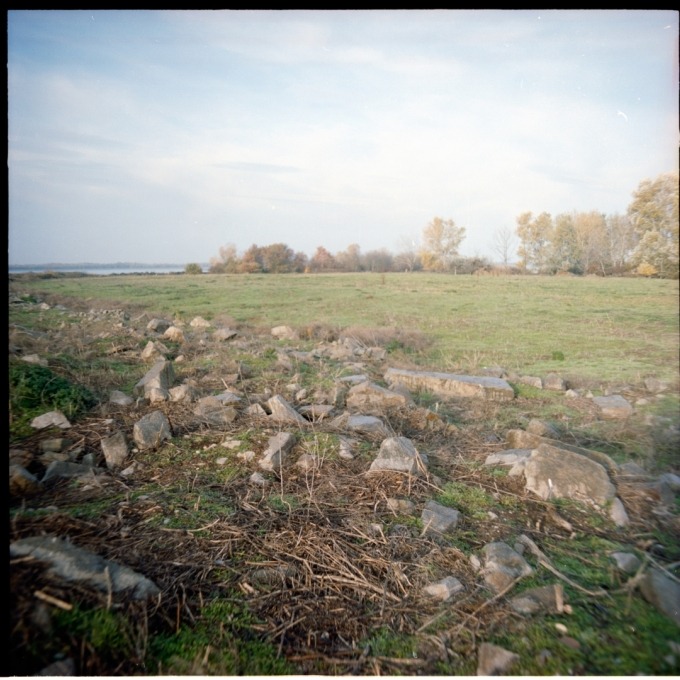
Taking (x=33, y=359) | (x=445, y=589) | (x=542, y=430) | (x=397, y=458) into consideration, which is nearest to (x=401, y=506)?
(x=397, y=458)

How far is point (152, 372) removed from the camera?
5082 millimetres

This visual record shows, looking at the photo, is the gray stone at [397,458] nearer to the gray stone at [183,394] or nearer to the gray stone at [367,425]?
the gray stone at [367,425]

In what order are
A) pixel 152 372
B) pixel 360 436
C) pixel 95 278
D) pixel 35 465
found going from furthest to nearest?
pixel 95 278 → pixel 152 372 → pixel 360 436 → pixel 35 465

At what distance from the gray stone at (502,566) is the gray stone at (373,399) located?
7.42 ft

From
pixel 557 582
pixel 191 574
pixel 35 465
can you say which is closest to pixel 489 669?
pixel 557 582

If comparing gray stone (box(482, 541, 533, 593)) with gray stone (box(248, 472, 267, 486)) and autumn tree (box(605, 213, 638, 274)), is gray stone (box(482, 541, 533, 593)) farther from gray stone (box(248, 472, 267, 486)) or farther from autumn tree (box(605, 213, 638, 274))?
autumn tree (box(605, 213, 638, 274))

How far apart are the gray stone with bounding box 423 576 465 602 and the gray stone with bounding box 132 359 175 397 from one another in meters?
3.54

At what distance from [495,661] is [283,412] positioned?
2.81m

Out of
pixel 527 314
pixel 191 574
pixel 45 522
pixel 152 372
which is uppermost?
pixel 527 314

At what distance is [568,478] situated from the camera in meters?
3.25

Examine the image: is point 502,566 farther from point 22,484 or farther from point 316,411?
point 22,484

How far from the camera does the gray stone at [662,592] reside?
221cm

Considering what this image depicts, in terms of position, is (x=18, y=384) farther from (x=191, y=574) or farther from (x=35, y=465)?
(x=191, y=574)

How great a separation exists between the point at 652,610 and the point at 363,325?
28.3 ft
